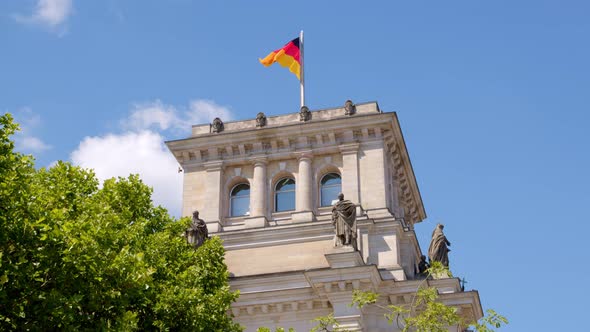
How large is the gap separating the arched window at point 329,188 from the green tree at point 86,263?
14.5 m

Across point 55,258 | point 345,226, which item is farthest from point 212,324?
point 345,226

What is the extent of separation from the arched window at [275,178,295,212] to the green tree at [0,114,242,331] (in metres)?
14.4

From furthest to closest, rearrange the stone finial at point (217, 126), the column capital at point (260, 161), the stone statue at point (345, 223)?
the stone finial at point (217, 126)
the column capital at point (260, 161)
the stone statue at point (345, 223)

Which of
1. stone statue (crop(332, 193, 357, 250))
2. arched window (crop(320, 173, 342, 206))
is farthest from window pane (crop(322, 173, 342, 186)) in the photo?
stone statue (crop(332, 193, 357, 250))

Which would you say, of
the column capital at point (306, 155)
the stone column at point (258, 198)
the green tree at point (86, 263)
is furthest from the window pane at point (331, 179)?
the green tree at point (86, 263)

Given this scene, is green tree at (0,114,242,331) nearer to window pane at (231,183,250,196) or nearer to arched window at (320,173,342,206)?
A: arched window at (320,173,342,206)

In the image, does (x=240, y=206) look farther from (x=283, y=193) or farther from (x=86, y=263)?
(x=86, y=263)

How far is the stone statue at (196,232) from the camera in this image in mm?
36875

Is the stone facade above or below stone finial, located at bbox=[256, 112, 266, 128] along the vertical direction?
below

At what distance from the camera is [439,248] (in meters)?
37.7

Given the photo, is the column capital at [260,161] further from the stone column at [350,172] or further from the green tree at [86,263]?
the green tree at [86,263]

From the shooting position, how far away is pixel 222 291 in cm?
A: 2536

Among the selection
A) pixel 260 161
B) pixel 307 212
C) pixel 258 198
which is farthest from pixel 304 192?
pixel 260 161

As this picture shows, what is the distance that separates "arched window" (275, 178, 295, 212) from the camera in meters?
40.7
